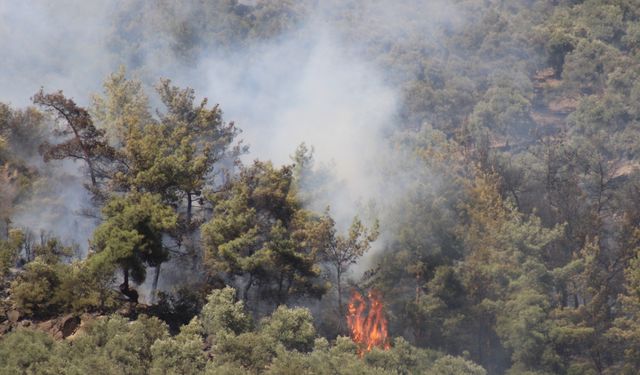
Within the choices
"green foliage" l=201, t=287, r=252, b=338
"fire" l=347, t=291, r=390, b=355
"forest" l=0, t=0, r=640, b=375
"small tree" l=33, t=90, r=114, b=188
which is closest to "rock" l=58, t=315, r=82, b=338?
"forest" l=0, t=0, r=640, b=375

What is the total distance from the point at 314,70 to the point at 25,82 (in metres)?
33.8

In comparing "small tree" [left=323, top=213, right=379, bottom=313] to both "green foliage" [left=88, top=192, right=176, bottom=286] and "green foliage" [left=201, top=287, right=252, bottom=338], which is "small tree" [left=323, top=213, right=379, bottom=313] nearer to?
"green foliage" [left=201, top=287, right=252, bottom=338]

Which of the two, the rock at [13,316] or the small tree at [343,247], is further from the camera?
the small tree at [343,247]

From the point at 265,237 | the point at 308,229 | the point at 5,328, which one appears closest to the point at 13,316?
the point at 5,328

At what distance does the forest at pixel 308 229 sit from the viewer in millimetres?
40750

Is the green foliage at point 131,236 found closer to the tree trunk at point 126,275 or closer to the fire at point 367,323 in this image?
the tree trunk at point 126,275

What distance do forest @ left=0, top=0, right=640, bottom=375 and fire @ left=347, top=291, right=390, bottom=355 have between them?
6.0 inches

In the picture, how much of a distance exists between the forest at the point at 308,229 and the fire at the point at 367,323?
0.15 m

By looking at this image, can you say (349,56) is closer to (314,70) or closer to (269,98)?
(314,70)

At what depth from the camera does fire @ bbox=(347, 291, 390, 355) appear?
162 ft

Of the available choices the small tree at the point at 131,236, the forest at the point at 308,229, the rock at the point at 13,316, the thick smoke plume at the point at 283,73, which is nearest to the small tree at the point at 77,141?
the forest at the point at 308,229

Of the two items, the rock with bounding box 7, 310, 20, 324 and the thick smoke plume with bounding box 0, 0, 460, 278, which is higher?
the thick smoke plume with bounding box 0, 0, 460, 278

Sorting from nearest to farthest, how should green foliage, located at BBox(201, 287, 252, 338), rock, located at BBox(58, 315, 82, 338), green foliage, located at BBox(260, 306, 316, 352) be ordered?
rock, located at BBox(58, 315, 82, 338), green foliage, located at BBox(201, 287, 252, 338), green foliage, located at BBox(260, 306, 316, 352)

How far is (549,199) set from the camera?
71750 mm
